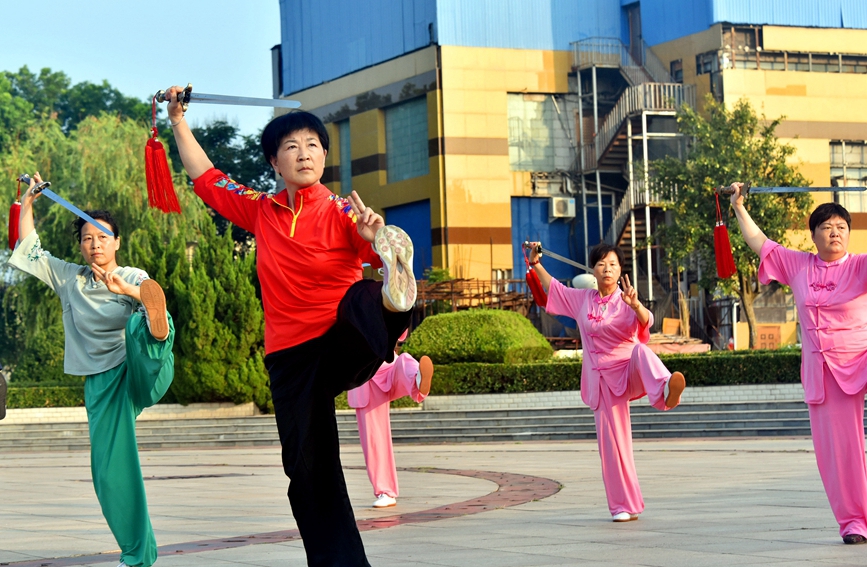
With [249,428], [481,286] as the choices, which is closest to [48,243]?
[249,428]

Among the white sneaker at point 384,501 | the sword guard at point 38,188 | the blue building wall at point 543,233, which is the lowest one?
the white sneaker at point 384,501

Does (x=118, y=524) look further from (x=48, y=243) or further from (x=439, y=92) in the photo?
(x=439, y=92)

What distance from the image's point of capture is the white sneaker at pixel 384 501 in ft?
28.3

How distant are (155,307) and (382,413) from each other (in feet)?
12.5

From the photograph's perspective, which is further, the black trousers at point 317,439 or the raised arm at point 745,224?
the raised arm at point 745,224

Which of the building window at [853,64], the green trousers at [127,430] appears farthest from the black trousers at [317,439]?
the building window at [853,64]

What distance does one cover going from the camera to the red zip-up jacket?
14.5 feet

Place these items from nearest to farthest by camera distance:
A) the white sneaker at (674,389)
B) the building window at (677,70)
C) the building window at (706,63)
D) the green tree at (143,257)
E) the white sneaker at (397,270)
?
the white sneaker at (397,270)
the white sneaker at (674,389)
the green tree at (143,257)
the building window at (706,63)
the building window at (677,70)

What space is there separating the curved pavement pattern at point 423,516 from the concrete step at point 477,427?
7.56 m

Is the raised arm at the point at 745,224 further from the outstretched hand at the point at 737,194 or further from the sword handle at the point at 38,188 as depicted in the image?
the sword handle at the point at 38,188

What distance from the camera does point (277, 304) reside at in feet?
14.8

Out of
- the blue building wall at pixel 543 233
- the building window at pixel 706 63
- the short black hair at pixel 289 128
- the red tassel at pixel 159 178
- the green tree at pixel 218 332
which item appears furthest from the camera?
the blue building wall at pixel 543 233

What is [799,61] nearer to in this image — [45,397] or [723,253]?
[45,397]

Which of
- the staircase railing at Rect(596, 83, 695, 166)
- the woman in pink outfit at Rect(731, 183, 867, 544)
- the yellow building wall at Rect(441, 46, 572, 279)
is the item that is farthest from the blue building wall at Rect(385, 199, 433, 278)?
the woman in pink outfit at Rect(731, 183, 867, 544)
